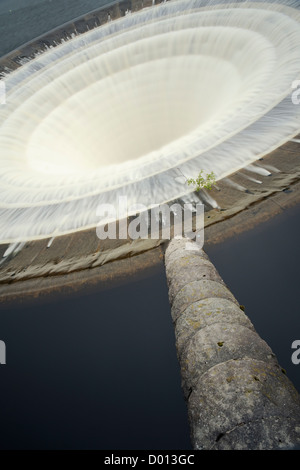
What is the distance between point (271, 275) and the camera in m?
8.37

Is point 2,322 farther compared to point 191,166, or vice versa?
point 191,166

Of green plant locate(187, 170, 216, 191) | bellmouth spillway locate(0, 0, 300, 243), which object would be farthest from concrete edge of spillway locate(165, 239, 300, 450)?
bellmouth spillway locate(0, 0, 300, 243)

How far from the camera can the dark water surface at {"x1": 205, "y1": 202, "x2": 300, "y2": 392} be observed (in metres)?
7.32

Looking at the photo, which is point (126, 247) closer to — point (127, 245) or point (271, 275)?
point (127, 245)

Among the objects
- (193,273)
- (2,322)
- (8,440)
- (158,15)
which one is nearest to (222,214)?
(193,273)

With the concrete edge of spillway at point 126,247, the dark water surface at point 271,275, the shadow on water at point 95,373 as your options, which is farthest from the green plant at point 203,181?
the shadow on water at point 95,373

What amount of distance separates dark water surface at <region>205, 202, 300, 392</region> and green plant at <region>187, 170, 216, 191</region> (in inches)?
94.1

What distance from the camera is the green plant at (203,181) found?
10930 millimetres

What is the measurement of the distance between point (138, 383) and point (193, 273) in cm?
277

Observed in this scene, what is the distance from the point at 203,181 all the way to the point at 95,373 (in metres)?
6.71

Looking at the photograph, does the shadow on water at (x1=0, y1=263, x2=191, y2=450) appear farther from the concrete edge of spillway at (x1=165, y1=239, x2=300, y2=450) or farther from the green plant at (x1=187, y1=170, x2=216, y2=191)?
the green plant at (x1=187, y1=170, x2=216, y2=191)

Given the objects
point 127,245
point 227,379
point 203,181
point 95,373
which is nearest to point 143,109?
point 203,181

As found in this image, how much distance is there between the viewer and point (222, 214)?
32.5ft

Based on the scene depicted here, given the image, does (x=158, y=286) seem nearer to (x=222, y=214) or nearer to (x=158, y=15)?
(x=222, y=214)
